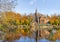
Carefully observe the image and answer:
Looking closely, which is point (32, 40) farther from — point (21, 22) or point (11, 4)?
point (11, 4)

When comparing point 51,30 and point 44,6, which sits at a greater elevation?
point 44,6

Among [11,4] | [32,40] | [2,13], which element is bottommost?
[32,40]

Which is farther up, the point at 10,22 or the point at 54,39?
the point at 10,22

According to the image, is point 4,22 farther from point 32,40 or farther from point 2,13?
point 32,40

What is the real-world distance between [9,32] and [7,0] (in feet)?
2.17

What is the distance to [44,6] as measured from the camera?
8.58 feet

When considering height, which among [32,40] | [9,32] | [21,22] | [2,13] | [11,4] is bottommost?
[32,40]

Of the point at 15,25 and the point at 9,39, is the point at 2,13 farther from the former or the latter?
the point at 9,39

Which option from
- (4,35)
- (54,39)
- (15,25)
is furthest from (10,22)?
(54,39)

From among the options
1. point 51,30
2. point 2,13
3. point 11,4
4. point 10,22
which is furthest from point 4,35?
point 51,30

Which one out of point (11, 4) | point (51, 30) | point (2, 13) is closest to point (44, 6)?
point (51, 30)

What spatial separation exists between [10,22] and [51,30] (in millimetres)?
852

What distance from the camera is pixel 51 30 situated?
2594 mm

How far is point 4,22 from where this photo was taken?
2.60 metres
